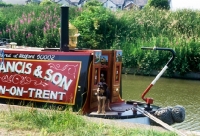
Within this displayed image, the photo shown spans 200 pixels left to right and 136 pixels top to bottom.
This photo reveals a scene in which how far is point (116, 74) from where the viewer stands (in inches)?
388

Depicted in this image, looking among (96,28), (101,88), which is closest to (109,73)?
(101,88)

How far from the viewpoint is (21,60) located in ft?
31.6

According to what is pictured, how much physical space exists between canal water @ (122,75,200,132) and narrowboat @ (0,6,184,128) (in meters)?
1.72

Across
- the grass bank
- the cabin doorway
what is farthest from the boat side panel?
the grass bank

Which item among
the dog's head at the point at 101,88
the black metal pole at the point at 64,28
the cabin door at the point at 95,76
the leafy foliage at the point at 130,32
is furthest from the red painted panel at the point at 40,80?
the leafy foliage at the point at 130,32

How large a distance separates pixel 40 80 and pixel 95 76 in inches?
48.7

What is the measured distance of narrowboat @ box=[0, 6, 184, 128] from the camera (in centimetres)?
902

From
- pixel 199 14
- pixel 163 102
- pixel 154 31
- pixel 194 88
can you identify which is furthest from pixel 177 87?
pixel 199 14

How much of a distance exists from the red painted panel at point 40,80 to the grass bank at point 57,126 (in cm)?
183

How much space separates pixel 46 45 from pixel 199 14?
9093 mm

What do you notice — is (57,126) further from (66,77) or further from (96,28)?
(96,28)

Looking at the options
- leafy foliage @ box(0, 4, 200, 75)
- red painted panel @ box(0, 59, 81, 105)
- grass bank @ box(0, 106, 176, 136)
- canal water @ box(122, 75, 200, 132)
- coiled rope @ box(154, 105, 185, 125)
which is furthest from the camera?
leafy foliage @ box(0, 4, 200, 75)

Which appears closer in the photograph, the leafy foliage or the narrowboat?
the narrowboat

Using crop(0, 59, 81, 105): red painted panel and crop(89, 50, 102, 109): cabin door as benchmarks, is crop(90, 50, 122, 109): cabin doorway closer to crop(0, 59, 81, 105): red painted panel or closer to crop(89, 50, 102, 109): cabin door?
crop(89, 50, 102, 109): cabin door
